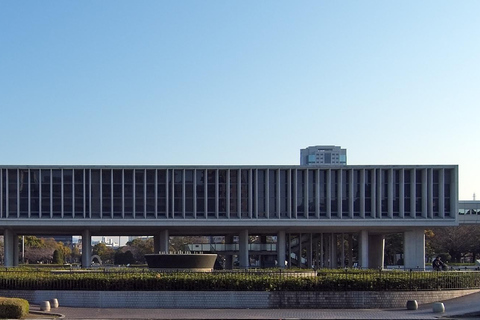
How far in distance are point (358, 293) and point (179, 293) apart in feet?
28.6

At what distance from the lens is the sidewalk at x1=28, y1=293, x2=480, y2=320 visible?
29500mm

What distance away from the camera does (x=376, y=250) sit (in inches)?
3199

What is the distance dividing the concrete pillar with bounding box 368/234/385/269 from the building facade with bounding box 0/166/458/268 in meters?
10.1

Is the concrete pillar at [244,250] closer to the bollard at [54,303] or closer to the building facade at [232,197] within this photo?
the building facade at [232,197]

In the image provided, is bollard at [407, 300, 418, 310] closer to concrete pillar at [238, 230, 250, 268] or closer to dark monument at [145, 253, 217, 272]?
dark monument at [145, 253, 217, 272]

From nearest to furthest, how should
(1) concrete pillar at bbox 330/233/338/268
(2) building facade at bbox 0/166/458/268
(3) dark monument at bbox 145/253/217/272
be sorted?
1. (3) dark monument at bbox 145/253/217/272
2. (2) building facade at bbox 0/166/458/268
3. (1) concrete pillar at bbox 330/233/338/268

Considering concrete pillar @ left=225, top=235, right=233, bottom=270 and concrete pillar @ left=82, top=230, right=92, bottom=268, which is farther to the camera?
concrete pillar @ left=225, top=235, right=233, bottom=270

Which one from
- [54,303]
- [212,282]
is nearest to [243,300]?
[212,282]

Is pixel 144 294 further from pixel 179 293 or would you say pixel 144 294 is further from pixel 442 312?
pixel 442 312

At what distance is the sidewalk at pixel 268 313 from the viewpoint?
96.8 feet

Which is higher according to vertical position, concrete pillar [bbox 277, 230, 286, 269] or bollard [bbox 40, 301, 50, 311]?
bollard [bbox 40, 301, 50, 311]

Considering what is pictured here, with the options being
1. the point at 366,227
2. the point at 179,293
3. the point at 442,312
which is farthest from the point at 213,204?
the point at 442,312

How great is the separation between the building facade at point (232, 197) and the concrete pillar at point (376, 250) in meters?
10.1

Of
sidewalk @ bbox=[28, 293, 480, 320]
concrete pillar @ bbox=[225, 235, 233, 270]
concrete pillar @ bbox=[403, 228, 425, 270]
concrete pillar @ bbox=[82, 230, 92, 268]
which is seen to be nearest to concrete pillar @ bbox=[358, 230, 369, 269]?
concrete pillar @ bbox=[403, 228, 425, 270]
